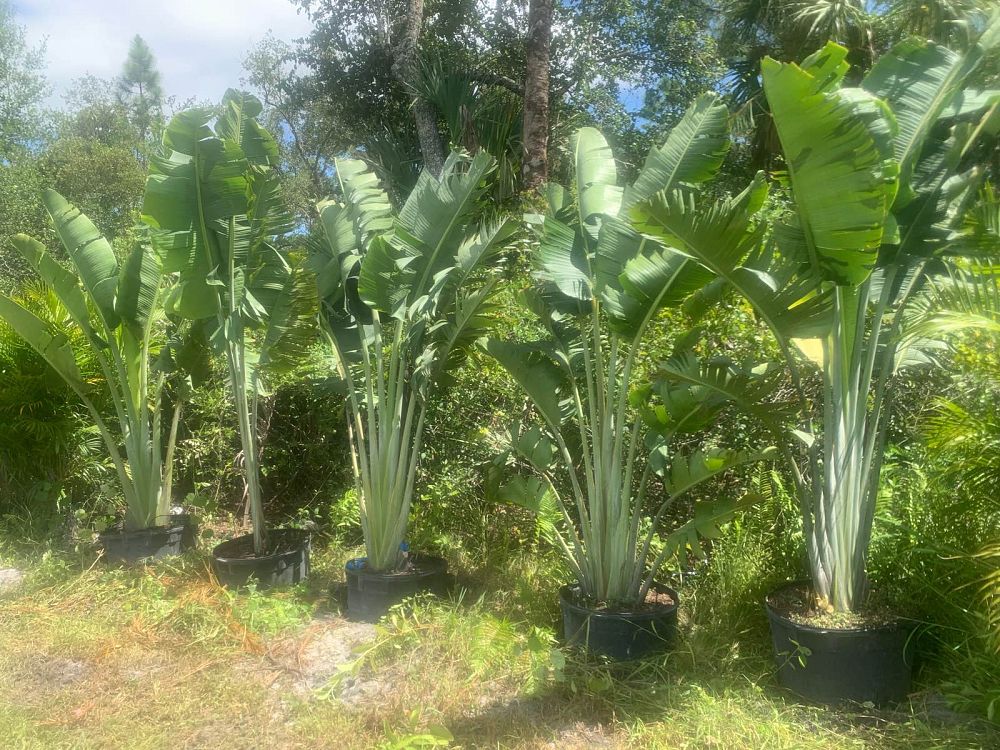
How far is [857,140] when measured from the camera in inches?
117

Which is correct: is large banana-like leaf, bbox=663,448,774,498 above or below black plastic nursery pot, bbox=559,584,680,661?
above

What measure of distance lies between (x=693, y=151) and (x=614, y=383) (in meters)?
1.32

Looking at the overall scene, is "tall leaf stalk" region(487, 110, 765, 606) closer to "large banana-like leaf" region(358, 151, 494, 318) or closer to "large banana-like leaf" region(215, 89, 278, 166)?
"large banana-like leaf" region(358, 151, 494, 318)

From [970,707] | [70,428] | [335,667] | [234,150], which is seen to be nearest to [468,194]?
[234,150]

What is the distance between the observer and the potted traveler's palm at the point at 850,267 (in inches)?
122

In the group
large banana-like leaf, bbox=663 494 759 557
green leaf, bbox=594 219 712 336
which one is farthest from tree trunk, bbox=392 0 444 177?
large banana-like leaf, bbox=663 494 759 557

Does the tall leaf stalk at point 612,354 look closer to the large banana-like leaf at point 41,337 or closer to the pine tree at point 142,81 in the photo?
the large banana-like leaf at point 41,337

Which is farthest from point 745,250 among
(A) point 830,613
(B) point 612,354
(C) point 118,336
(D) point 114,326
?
(C) point 118,336

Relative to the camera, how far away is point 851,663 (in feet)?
11.3

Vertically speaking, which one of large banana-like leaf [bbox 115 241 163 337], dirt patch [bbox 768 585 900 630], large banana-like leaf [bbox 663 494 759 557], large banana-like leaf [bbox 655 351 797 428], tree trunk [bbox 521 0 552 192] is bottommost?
dirt patch [bbox 768 585 900 630]

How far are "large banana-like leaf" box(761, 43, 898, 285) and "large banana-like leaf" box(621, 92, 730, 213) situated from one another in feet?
2.35

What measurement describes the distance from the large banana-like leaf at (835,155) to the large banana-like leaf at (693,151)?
717 mm

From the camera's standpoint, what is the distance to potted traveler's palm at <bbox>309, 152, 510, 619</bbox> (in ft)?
15.6

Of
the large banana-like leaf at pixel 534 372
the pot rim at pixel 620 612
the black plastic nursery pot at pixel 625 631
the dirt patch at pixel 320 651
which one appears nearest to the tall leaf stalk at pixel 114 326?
the dirt patch at pixel 320 651
